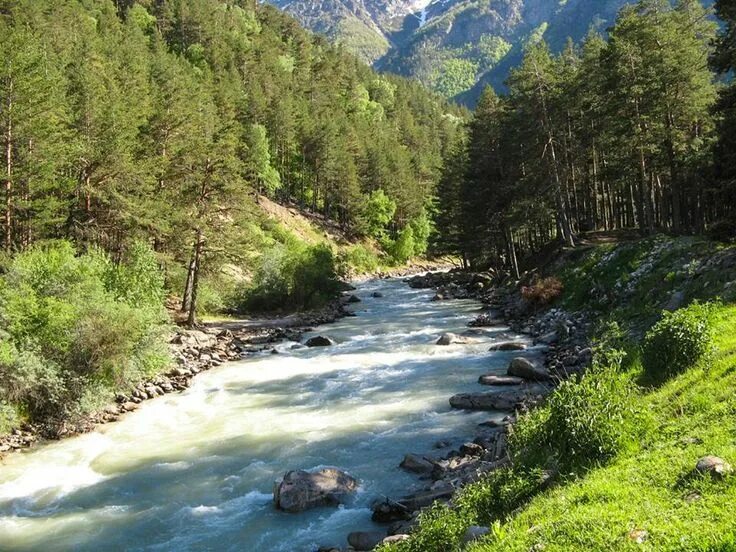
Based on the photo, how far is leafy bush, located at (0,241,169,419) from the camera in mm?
18844

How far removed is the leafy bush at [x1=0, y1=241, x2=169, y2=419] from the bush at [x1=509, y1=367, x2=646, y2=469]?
649 inches

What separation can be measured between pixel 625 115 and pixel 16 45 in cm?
3633

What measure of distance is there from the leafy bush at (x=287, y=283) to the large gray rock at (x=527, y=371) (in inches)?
1078

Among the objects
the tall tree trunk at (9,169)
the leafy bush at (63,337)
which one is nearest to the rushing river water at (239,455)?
the leafy bush at (63,337)

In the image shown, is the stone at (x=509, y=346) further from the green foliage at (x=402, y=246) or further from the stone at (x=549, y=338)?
the green foliage at (x=402, y=246)

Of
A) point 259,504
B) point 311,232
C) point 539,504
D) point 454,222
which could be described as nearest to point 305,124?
point 311,232

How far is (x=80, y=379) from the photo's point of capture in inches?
773

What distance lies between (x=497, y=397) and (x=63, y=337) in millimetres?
15980

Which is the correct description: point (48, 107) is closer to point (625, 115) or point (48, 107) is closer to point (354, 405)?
point (354, 405)

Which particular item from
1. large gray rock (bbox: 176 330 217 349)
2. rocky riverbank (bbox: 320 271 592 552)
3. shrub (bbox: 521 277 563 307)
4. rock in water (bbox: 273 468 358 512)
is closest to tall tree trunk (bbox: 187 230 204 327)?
large gray rock (bbox: 176 330 217 349)

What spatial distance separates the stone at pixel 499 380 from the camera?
21.8 metres

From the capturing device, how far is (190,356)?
2967 cm

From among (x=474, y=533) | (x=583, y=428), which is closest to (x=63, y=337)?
(x=474, y=533)

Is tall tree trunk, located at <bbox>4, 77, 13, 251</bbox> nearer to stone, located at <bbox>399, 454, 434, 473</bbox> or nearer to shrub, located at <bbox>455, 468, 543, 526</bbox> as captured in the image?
stone, located at <bbox>399, 454, 434, 473</bbox>
